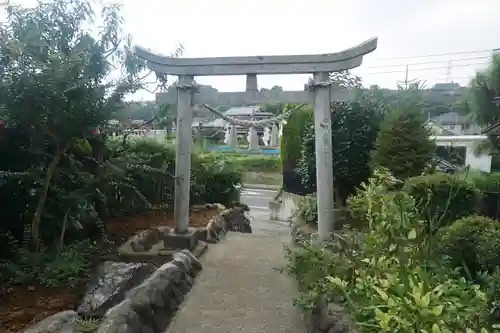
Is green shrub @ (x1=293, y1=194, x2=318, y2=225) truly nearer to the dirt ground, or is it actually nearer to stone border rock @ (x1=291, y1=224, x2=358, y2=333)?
stone border rock @ (x1=291, y1=224, x2=358, y2=333)

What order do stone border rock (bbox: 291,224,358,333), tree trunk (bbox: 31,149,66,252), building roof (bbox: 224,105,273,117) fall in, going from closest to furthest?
stone border rock (bbox: 291,224,358,333) < tree trunk (bbox: 31,149,66,252) < building roof (bbox: 224,105,273,117)

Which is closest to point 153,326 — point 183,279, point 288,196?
point 183,279

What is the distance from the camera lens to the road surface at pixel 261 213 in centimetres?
1111

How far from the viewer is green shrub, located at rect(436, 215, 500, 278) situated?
2.86 meters

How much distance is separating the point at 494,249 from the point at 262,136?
30.2m

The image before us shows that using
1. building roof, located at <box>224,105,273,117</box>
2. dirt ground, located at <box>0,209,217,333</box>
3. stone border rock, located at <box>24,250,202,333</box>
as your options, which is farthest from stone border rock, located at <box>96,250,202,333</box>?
building roof, located at <box>224,105,273,117</box>

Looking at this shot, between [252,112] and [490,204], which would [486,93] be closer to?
A: [490,204]

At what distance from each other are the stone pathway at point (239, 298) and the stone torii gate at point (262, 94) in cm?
82

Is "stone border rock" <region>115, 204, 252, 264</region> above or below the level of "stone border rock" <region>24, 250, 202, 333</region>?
above

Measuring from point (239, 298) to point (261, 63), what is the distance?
3129 millimetres

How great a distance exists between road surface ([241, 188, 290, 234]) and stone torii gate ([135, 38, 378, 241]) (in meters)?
4.73

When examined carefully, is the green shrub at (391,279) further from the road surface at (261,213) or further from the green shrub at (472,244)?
the road surface at (261,213)

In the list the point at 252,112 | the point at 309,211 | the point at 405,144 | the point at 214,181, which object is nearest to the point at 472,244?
the point at 405,144

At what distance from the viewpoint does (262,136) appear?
32.9m
